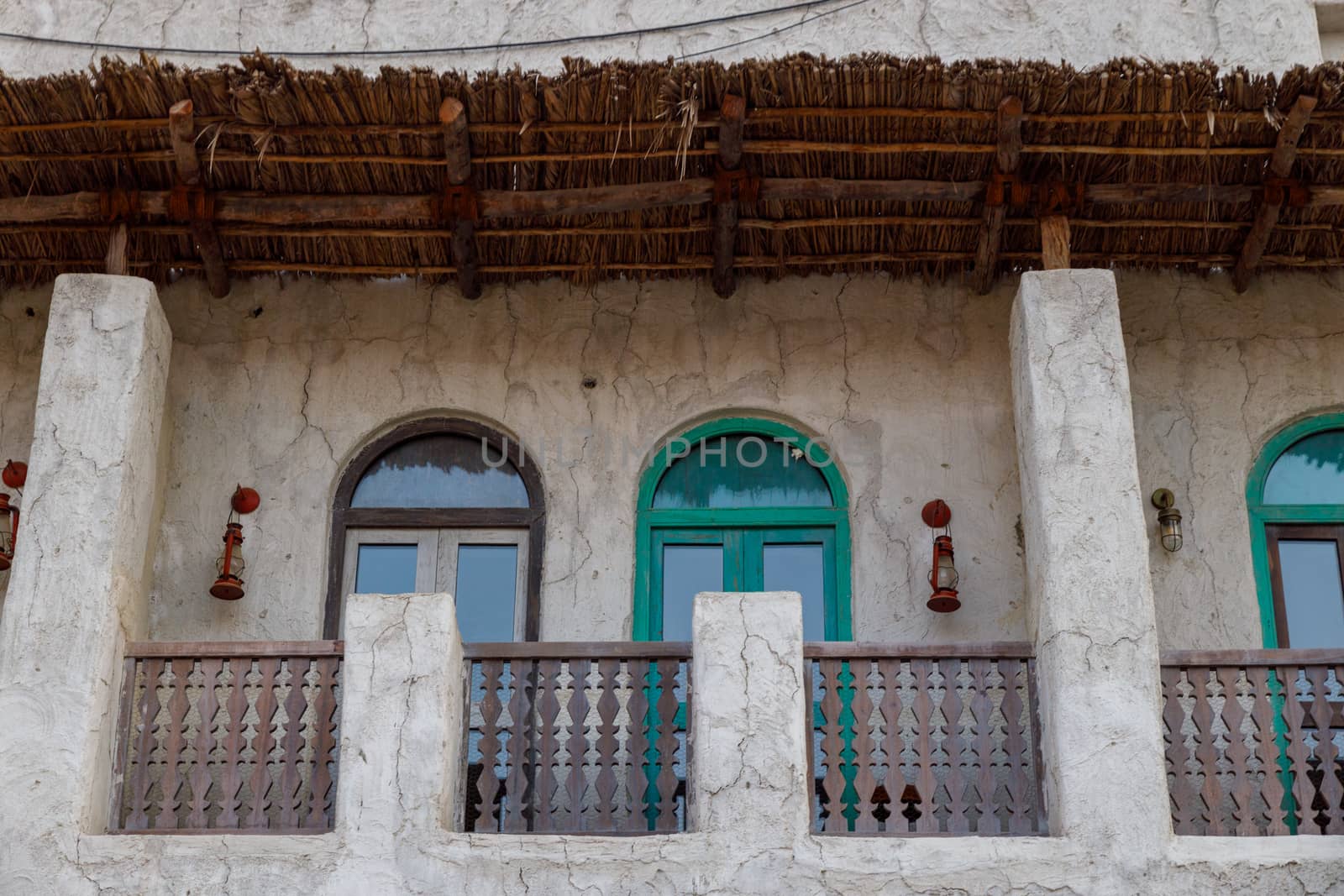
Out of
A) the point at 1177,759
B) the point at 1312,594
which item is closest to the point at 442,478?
the point at 1177,759

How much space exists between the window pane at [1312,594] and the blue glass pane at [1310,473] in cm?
23

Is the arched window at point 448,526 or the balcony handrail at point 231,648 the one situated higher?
the arched window at point 448,526

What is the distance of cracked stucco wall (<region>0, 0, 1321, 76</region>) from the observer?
9.98 m

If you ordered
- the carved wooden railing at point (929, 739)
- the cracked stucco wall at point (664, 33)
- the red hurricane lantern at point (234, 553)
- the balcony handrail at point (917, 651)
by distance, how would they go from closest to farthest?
the carved wooden railing at point (929, 739)
the balcony handrail at point (917, 651)
the red hurricane lantern at point (234, 553)
the cracked stucco wall at point (664, 33)

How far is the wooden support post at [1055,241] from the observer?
8406mm

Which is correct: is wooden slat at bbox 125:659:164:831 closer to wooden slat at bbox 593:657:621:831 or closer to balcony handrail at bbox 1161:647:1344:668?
wooden slat at bbox 593:657:621:831

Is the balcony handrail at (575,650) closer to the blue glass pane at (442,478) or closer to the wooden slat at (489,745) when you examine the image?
the wooden slat at (489,745)

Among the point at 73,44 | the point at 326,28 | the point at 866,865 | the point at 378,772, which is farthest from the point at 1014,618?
the point at 73,44

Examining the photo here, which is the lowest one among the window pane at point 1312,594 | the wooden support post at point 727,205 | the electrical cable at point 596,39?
the window pane at point 1312,594

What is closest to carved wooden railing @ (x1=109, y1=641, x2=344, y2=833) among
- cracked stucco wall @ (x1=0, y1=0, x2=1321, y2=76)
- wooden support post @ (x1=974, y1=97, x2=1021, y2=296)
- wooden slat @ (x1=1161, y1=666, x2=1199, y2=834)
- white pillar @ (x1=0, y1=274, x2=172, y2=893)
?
white pillar @ (x1=0, y1=274, x2=172, y2=893)

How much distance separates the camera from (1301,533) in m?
9.09

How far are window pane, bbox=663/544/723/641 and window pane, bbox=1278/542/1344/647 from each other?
272 cm

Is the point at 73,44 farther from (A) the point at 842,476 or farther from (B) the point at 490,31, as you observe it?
(A) the point at 842,476

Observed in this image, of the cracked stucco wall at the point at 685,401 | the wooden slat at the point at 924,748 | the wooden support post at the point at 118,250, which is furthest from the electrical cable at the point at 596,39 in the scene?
the wooden slat at the point at 924,748
